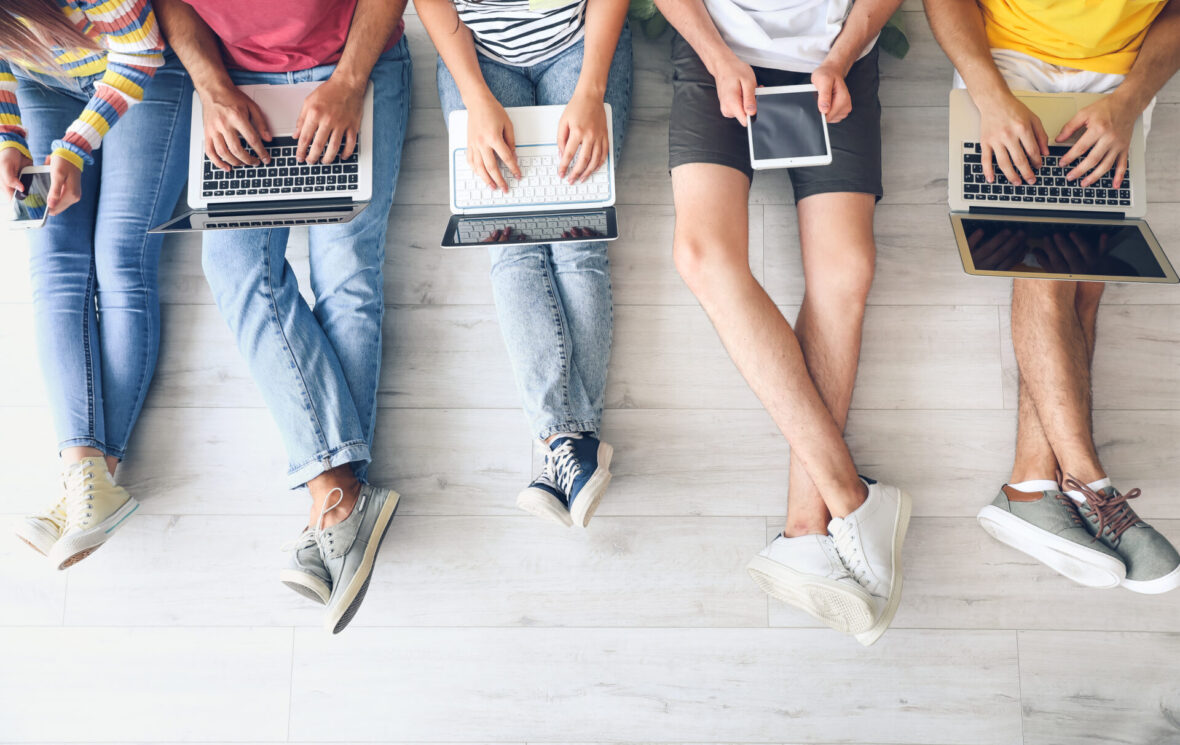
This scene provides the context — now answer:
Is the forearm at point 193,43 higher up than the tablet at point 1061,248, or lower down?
higher up

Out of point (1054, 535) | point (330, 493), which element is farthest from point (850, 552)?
point (330, 493)

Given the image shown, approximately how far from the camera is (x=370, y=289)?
142cm

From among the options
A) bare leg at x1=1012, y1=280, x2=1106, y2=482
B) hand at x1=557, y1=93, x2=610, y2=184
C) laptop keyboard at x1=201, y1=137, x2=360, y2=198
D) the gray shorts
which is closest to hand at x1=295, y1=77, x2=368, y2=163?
laptop keyboard at x1=201, y1=137, x2=360, y2=198

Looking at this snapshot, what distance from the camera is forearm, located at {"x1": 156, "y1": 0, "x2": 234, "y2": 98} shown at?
1.32 metres

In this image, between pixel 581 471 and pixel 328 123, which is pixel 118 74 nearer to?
pixel 328 123

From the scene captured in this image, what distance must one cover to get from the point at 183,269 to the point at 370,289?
47 cm

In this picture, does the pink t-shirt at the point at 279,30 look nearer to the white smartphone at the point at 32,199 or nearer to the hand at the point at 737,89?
the white smartphone at the point at 32,199

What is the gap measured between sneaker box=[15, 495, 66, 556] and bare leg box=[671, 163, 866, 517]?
4.22 feet

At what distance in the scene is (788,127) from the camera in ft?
4.11

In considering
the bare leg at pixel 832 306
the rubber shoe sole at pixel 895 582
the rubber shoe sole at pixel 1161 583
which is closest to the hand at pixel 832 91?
the bare leg at pixel 832 306

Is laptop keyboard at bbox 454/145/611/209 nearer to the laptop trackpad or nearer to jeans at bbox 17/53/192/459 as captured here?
jeans at bbox 17/53/192/459

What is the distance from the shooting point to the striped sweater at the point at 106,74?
48.7 inches

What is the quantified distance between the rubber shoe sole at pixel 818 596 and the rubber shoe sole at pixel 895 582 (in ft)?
0.08

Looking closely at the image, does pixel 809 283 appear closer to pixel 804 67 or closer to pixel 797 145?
pixel 797 145
